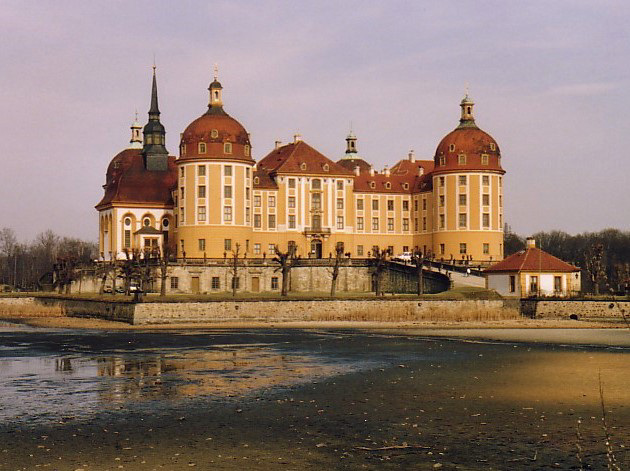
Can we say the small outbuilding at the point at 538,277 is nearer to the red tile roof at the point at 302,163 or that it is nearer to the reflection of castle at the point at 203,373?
the red tile roof at the point at 302,163

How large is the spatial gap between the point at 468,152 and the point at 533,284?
29011 millimetres

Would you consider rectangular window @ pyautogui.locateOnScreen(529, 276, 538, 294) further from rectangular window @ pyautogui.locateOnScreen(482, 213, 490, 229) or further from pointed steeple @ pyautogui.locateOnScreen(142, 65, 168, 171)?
pointed steeple @ pyautogui.locateOnScreen(142, 65, 168, 171)

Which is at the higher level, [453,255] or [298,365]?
[453,255]

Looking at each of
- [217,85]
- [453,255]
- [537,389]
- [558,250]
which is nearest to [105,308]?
[217,85]

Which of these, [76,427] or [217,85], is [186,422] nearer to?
[76,427]

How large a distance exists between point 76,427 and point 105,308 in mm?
A: 50148

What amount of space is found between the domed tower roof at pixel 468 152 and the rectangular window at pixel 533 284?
2728 cm

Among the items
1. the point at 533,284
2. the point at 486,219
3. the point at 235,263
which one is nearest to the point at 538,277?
the point at 533,284

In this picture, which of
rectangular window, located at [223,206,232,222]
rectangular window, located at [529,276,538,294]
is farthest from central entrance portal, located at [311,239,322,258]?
rectangular window, located at [529,276,538,294]

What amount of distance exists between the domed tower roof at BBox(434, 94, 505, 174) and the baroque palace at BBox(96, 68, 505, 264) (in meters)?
0.11

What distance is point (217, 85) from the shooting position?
97062mm

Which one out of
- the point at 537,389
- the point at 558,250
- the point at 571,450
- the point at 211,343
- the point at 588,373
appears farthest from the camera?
the point at 558,250

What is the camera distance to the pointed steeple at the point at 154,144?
106000mm

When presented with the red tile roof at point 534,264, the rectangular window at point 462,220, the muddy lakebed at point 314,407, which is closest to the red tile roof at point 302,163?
the rectangular window at point 462,220
